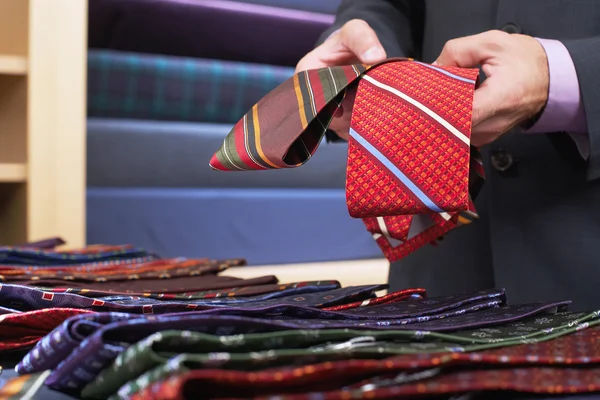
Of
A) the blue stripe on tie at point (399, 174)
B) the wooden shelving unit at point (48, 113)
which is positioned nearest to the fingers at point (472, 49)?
the blue stripe on tie at point (399, 174)

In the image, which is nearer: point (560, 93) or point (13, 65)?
point (560, 93)

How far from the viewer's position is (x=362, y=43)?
495 mm

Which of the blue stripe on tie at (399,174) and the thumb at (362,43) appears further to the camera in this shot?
the thumb at (362,43)

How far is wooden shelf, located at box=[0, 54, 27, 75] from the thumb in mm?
739

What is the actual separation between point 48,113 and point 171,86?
0.84 feet

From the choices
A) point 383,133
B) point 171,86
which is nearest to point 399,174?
point 383,133

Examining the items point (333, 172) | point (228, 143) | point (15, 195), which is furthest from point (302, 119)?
point (333, 172)

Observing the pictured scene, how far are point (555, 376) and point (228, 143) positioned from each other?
0.22 m

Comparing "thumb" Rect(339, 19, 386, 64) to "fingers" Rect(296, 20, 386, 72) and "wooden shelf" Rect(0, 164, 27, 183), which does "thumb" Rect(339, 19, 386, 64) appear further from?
"wooden shelf" Rect(0, 164, 27, 183)

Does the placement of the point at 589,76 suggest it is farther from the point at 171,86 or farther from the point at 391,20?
the point at 171,86

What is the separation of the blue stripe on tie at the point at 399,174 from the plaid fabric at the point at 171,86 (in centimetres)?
97

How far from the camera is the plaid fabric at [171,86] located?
1.23 m

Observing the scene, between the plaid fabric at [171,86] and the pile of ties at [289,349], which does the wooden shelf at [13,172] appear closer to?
the plaid fabric at [171,86]

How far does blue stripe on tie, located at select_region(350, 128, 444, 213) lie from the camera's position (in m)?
0.35
